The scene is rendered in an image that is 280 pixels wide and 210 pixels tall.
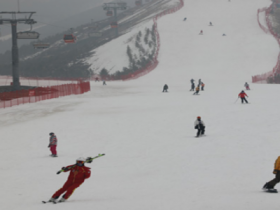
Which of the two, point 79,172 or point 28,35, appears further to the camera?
point 28,35

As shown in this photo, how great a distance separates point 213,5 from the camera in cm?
11500

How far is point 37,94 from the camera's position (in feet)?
144

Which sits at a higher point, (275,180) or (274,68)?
(274,68)

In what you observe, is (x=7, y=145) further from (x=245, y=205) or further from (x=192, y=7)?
(x=192, y=7)

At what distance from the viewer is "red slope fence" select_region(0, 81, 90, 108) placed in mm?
39381

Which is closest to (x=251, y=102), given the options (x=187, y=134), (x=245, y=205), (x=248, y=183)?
(x=187, y=134)

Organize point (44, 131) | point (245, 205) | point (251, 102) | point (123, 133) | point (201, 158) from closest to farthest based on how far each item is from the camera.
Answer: point (245, 205), point (201, 158), point (123, 133), point (44, 131), point (251, 102)

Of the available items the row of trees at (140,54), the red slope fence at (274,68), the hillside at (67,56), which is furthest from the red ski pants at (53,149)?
the hillside at (67,56)

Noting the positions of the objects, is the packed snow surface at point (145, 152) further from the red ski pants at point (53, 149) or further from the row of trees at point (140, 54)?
the row of trees at point (140, 54)

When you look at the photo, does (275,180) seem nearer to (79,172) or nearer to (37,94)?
(79,172)

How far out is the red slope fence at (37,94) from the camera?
39.4 metres

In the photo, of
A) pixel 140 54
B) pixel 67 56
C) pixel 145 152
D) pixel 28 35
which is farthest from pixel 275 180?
pixel 67 56

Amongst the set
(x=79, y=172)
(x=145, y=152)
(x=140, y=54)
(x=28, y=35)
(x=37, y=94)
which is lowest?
(x=145, y=152)

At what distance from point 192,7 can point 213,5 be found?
5013 mm
